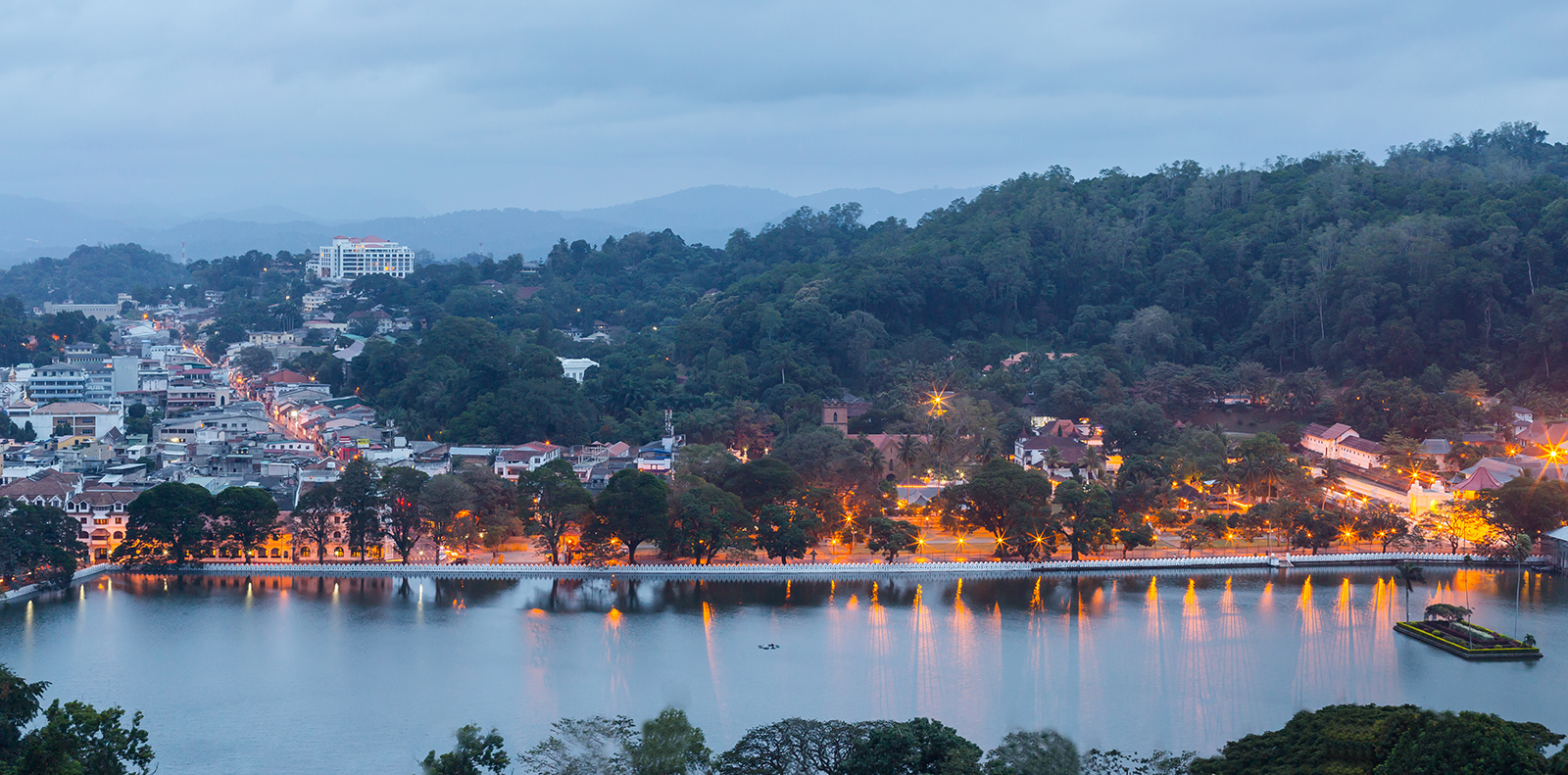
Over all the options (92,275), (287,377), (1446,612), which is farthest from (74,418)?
(92,275)

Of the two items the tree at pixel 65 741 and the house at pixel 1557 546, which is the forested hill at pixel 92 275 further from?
the house at pixel 1557 546

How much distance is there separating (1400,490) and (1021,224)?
19.2 meters

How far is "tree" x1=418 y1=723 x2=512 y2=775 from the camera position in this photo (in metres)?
10.9

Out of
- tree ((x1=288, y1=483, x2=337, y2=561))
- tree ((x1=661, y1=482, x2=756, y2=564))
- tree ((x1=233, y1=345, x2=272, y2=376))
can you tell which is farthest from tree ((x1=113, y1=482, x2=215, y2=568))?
tree ((x1=233, y1=345, x2=272, y2=376))

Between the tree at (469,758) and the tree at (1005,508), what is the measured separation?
36.0 ft

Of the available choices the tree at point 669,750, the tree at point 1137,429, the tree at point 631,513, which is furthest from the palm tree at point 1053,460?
the tree at point 669,750

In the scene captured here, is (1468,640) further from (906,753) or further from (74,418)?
(74,418)

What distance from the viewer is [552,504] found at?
21.0 m

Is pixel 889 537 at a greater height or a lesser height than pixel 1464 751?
Result: greater

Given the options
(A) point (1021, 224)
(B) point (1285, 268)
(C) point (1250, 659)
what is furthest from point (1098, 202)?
(C) point (1250, 659)

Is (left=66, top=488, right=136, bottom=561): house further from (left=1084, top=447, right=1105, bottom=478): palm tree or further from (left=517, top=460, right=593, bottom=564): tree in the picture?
(left=1084, top=447, right=1105, bottom=478): palm tree

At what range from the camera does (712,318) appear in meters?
37.3

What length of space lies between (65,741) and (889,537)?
478 inches

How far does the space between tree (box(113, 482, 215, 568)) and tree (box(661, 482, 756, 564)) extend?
6.73m
